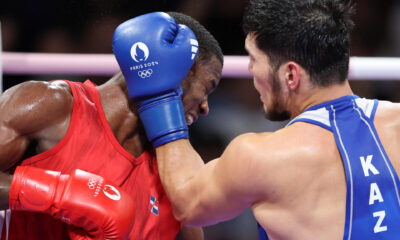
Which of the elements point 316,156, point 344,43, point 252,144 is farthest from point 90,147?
point 344,43

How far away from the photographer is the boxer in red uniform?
1354mm

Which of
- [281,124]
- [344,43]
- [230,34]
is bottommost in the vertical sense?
[281,124]

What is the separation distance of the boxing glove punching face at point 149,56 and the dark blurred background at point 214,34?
35.9 inches

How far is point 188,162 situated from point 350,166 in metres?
0.50

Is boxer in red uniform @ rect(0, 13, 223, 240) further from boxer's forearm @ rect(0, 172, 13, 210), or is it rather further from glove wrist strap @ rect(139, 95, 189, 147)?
glove wrist strap @ rect(139, 95, 189, 147)

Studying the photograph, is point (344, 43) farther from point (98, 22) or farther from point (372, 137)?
point (98, 22)

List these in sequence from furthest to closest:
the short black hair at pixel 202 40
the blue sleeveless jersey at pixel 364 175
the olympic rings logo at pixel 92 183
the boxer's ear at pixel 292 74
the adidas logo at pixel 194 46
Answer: the short black hair at pixel 202 40 < the adidas logo at pixel 194 46 < the olympic rings logo at pixel 92 183 < the boxer's ear at pixel 292 74 < the blue sleeveless jersey at pixel 364 175

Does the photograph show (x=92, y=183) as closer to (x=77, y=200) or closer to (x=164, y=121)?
(x=77, y=200)

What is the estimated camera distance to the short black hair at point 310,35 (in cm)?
123

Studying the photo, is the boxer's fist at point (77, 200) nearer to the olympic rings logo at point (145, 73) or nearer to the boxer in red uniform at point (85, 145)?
the boxer in red uniform at point (85, 145)

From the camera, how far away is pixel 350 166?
115 centimetres

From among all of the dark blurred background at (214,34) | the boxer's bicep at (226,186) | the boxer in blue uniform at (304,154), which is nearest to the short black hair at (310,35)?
the boxer in blue uniform at (304,154)

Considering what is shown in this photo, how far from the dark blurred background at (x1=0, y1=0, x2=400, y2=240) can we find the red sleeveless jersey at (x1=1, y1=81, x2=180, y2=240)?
38.3 inches

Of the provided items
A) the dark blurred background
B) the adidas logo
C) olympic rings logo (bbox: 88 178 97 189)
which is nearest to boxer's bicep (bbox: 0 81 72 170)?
olympic rings logo (bbox: 88 178 97 189)
